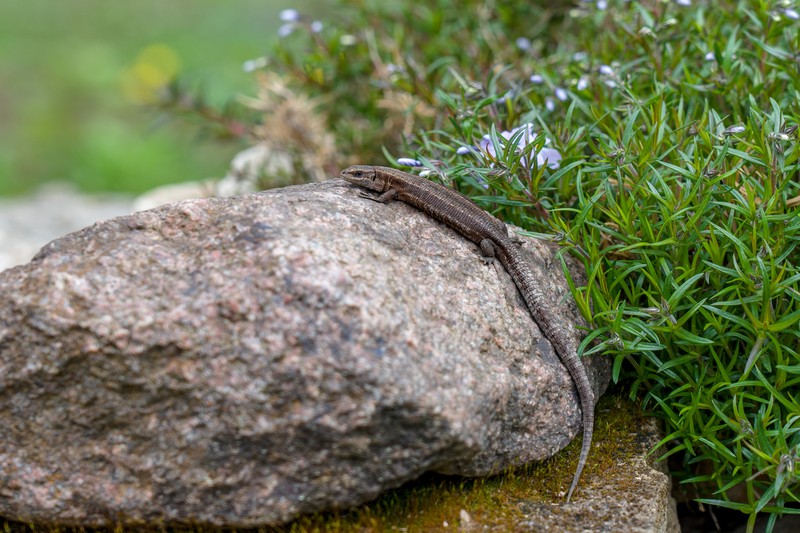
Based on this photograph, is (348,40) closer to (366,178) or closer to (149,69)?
(366,178)

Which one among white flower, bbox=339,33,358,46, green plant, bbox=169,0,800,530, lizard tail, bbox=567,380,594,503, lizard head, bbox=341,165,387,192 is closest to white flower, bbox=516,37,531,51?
green plant, bbox=169,0,800,530

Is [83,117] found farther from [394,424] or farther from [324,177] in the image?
[394,424]

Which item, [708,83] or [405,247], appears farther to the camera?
[708,83]

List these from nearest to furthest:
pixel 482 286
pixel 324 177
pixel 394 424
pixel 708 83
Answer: pixel 394 424 → pixel 482 286 → pixel 708 83 → pixel 324 177

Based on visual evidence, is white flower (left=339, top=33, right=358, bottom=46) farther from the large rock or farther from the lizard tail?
the lizard tail

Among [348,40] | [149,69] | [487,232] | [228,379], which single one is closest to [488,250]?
[487,232]

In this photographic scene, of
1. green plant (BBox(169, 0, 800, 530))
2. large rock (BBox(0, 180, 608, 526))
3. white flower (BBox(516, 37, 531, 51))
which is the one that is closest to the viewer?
large rock (BBox(0, 180, 608, 526))

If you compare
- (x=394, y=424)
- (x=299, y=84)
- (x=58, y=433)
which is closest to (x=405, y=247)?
(x=394, y=424)
